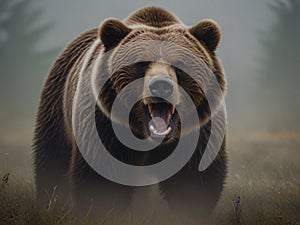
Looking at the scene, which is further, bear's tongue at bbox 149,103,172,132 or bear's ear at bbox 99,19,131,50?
bear's ear at bbox 99,19,131,50

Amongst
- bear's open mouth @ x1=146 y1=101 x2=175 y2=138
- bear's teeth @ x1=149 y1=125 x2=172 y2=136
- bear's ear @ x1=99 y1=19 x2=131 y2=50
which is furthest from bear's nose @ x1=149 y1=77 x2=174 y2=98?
bear's ear @ x1=99 y1=19 x2=131 y2=50

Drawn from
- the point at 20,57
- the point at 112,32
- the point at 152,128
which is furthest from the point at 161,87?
the point at 20,57

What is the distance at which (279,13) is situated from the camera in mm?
6141

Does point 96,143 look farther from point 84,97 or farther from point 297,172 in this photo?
point 297,172

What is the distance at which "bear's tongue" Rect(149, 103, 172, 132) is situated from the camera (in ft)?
13.4

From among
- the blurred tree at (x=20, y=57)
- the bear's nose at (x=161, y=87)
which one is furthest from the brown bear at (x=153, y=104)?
the blurred tree at (x=20, y=57)

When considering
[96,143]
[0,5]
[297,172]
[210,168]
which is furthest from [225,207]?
[0,5]

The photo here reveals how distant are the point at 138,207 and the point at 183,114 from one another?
1.39m

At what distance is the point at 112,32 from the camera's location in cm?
440

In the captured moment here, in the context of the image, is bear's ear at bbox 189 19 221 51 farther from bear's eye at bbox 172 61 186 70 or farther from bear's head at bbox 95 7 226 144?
bear's eye at bbox 172 61 186 70

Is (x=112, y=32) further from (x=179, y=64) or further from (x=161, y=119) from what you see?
(x=161, y=119)

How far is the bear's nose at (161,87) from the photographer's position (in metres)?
3.91

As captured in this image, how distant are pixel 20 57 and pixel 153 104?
2.53 m

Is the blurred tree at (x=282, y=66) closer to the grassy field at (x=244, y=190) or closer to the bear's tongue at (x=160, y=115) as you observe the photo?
the grassy field at (x=244, y=190)
